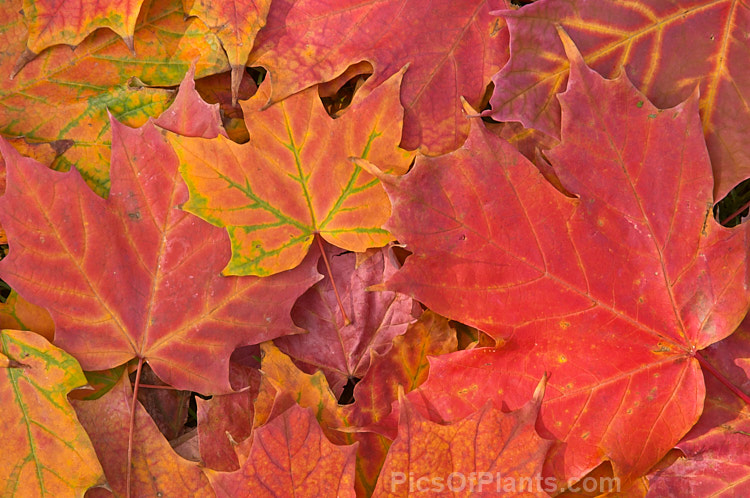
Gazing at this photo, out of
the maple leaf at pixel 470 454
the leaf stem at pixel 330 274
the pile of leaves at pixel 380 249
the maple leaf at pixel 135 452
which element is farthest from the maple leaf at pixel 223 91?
the maple leaf at pixel 470 454

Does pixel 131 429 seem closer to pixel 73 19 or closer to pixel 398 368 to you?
pixel 398 368

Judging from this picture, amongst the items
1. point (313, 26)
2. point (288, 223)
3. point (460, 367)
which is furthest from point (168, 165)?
point (460, 367)

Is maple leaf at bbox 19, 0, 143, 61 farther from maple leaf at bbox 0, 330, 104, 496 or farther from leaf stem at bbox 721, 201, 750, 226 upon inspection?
leaf stem at bbox 721, 201, 750, 226

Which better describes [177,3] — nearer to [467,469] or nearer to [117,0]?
[117,0]

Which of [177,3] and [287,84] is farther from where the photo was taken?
[177,3]

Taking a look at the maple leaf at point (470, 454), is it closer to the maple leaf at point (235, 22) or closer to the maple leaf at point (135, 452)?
the maple leaf at point (135, 452)

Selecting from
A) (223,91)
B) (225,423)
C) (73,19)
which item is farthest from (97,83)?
(225,423)
